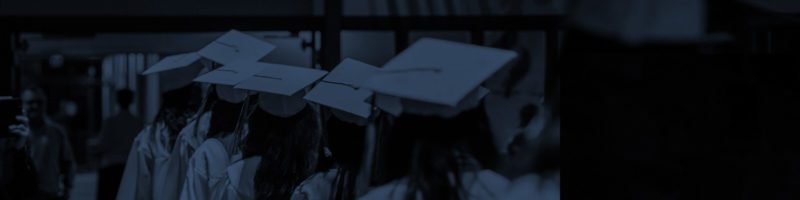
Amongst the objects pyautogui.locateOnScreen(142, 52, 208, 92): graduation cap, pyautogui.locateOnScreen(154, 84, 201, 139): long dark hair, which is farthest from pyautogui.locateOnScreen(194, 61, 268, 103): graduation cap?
pyautogui.locateOnScreen(154, 84, 201, 139): long dark hair

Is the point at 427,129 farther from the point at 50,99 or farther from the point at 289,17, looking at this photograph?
the point at 50,99

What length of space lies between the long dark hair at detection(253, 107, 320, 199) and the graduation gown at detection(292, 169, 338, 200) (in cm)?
7

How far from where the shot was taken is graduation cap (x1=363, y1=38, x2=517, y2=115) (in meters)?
1.46

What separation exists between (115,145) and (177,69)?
6.73 feet

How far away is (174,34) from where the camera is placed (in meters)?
4.54

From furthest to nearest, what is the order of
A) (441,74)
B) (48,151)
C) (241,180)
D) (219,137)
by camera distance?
(48,151)
(219,137)
(241,180)
(441,74)

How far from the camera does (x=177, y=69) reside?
11.3 feet

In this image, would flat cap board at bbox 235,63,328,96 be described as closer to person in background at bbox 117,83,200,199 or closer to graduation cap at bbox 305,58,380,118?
graduation cap at bbox 305,58,380,118

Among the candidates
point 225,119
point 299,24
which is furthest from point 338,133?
point 299,24

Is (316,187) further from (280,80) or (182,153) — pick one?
(182,153)

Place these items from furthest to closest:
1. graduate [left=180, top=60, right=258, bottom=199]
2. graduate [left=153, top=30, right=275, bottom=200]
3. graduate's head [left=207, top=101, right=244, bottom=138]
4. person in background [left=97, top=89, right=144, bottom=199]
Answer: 1. person in background [left=97, top=89, right=144, bottom=199]
2. graduate [left=153, top=30, right=275, bottom=200]
3. graduate's head [left=207, top=101, right=244, bottom=138]
4. graduate [left=180, top=60, right=258, bottom=199]

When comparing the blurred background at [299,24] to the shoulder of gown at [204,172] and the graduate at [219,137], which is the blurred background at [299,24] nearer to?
the graduate at [219,137]

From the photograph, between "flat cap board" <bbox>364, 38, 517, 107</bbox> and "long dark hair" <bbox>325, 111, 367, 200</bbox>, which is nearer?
"flat cap board" <bbox>364, 38, 517, 107</bbox>

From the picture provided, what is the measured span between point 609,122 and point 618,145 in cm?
3
